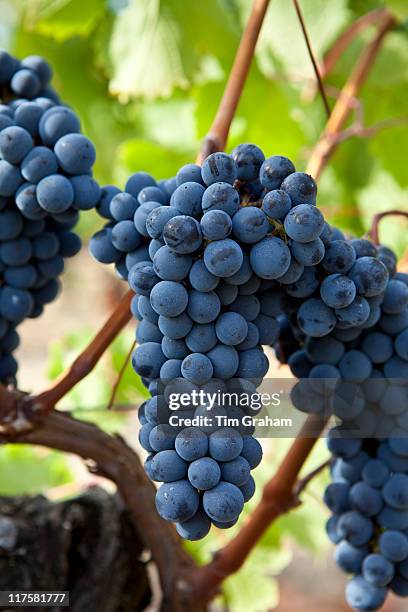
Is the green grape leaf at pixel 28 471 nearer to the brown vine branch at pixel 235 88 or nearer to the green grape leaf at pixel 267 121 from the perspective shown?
the green grape leaf at pixel 267 121

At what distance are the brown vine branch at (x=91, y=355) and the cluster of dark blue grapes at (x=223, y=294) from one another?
6 cm

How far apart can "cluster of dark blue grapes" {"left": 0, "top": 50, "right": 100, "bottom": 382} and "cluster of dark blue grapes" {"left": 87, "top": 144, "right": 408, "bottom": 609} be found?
1.9 inches

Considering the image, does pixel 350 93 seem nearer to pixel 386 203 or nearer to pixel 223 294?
pixel 386 203

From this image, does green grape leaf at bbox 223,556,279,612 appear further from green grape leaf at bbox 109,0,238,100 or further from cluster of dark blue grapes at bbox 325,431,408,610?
green grape leaf at bbox 109,0,238,100

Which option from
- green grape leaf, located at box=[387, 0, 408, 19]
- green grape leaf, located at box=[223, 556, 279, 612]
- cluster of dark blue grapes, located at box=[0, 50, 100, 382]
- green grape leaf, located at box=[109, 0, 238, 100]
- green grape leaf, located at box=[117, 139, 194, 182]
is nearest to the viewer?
cluster of dark blue grapes, located at box=[0, 50, 100, 382]

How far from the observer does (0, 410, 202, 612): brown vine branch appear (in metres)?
0.76

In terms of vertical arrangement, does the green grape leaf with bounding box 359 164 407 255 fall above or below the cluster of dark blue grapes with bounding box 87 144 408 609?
above

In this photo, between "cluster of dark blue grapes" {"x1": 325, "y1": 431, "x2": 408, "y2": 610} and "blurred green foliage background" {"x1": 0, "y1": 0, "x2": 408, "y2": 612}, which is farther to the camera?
"blurred green foliage background" {"x1": 0, "y1": 0, "x2": 408, "y2": 612}

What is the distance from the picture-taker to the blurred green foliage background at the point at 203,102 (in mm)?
1144

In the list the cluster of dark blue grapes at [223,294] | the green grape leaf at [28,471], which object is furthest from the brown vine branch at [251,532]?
the green grape leaf at [28,471]

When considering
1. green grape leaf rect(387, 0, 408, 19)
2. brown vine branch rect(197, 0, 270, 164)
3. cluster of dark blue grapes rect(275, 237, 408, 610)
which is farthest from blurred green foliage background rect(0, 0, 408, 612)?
cluster of dark blue grapes rect(275, 237, 408, 610)

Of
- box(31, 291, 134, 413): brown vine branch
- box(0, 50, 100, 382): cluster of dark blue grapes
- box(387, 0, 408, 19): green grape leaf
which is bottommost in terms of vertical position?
box(31, 291, 134, 413): brown vine branch

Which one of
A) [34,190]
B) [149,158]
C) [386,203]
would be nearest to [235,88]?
[34,190]

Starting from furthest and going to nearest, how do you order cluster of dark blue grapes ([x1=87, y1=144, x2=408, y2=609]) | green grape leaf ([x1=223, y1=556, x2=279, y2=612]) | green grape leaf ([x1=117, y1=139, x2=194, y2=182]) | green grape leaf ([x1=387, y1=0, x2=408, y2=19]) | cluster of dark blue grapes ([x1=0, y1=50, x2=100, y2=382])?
1. green grape leaf ([x1=117, y1=139, x2=194, y2=182])
2. green grape leaf ([x1=223, y1=556, x2=279, y2=612])
3. green grape leaf ([x1=387, y1=0, x2=408, y2=19])
4. cluster of dark blue grapes ([x1=0, y1=50, x2=100, y2=382])
5. cluster of dark blue grapes ([x1=87, y1=144, x2=408, y2=609])
